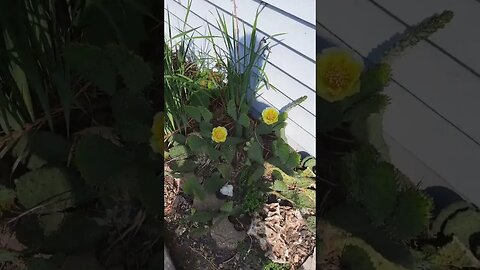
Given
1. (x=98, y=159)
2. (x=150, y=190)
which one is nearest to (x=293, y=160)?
(x=150, y=190)

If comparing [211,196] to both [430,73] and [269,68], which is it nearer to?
[269,68]

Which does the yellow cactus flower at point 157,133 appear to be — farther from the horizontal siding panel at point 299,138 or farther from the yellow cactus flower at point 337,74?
the yellow cactus flower at point 337,74

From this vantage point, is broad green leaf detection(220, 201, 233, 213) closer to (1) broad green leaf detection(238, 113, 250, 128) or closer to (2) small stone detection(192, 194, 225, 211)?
(2) small stone detection(192, 194, 225, 211)

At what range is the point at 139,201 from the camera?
1762 millimetres

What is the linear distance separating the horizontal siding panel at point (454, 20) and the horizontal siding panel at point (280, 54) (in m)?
0.22

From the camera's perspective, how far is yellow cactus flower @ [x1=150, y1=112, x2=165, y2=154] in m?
1.74

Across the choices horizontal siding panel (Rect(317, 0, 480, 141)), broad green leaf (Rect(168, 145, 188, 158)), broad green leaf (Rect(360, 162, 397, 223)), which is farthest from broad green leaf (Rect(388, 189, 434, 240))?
broad green leaf (Rect(168, 145, 188, 158))

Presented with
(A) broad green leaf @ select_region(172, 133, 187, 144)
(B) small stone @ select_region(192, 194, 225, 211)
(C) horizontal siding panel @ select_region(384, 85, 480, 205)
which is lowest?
(B) small stone @ select_region(192, 194, 225, 211)

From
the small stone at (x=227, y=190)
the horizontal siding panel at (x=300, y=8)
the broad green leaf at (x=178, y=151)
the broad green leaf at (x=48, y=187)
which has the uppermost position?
the horizontal siding panel at (x=300, y=8)

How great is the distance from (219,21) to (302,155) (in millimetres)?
393

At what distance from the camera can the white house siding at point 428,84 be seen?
1.62 meters

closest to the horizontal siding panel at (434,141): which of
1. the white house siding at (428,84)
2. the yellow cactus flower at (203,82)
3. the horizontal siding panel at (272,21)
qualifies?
the white house siding at (428,84)

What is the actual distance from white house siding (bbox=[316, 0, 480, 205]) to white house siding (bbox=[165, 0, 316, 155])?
55 mm

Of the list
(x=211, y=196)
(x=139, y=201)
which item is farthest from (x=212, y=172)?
(x=139, y=201)
